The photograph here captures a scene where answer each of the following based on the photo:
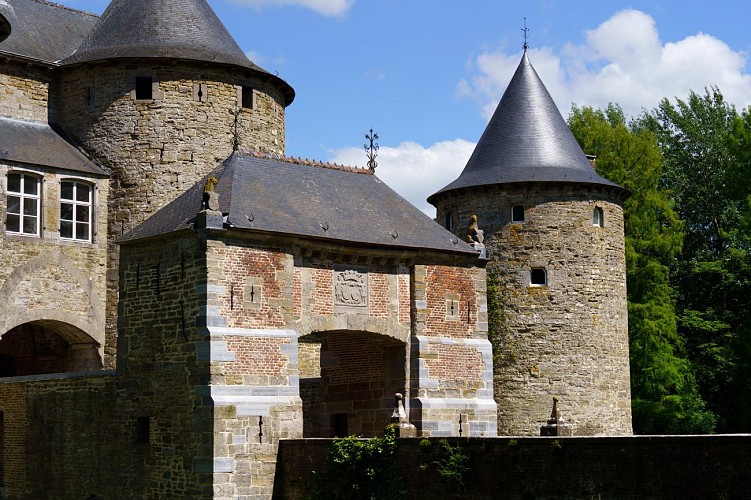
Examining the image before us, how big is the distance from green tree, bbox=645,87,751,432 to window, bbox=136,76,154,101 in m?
17.3

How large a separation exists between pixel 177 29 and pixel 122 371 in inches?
404

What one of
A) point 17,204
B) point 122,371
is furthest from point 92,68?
point 122,371

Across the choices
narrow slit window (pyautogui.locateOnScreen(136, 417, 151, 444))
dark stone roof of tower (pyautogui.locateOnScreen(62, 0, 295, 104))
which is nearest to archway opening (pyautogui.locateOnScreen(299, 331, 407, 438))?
narrow slit window (pyautogui.locateOnScreen(136, 417, 151, 444))

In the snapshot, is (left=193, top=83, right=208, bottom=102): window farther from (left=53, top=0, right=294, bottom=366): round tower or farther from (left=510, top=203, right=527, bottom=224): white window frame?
(left=510, top=203, right=527, bottom=224): white window frame

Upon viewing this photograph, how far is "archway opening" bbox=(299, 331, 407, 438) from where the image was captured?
859 inches

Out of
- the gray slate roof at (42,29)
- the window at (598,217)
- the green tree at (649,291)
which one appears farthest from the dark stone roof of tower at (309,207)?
the green tree at (649,291)

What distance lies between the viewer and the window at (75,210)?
2606cm

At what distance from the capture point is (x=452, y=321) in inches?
882

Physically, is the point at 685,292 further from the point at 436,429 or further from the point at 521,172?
the point at 436,429

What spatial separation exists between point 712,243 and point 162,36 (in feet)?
75.8

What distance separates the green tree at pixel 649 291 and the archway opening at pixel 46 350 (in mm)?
16365

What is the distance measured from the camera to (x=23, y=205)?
→ 994 inches

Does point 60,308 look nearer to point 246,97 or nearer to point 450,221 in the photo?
point 246,97

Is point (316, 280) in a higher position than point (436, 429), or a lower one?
higher
